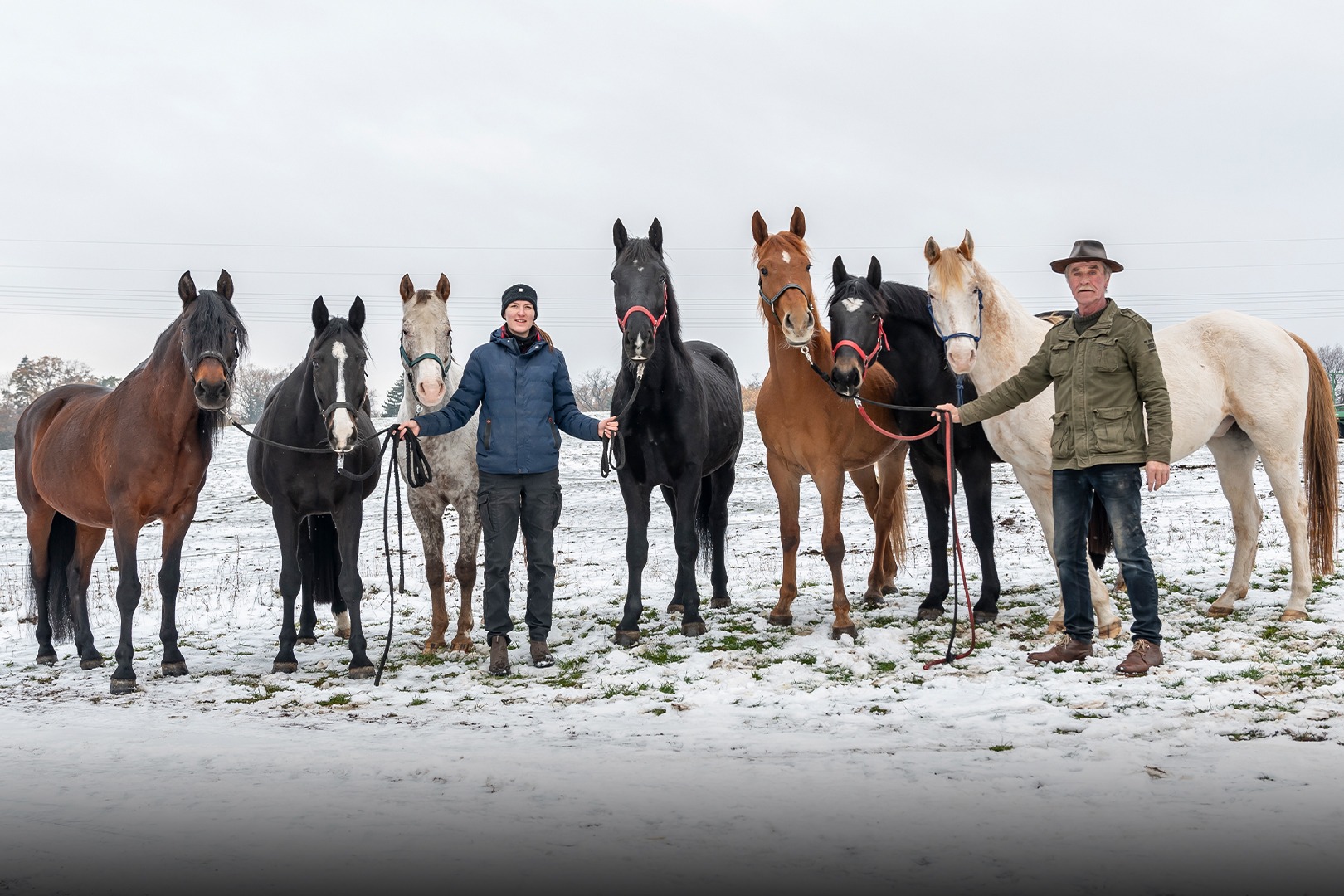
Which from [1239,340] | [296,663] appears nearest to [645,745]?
[296,663]

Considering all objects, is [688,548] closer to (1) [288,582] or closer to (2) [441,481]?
(2) [441,481]

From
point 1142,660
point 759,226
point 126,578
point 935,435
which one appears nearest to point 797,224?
point 759,226

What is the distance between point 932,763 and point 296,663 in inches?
167

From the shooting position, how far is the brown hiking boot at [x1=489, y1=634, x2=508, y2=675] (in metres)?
5.54

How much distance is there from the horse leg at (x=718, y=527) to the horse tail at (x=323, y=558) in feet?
9.87

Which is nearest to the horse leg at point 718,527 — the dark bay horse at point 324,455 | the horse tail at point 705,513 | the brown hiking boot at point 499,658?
the horse tail at point 705,513

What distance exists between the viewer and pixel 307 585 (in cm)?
699

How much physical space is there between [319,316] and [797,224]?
10.3ft

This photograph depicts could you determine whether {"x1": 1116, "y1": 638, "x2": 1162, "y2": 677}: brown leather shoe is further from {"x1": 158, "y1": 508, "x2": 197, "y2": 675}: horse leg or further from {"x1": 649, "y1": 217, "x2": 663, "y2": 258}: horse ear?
{"x1": 158, "y1": 508, "x2": 197, "y2": 675}: horse leg

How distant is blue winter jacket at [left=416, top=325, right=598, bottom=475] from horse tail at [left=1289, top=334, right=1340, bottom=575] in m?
5.20

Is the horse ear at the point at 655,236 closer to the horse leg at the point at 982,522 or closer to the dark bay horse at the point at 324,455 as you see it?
the dark bay horse at the point at 324,455

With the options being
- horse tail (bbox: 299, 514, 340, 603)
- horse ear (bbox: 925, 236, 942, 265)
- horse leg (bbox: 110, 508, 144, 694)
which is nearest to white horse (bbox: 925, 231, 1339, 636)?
horse ear (bbox: 925, 236, 942, 265)

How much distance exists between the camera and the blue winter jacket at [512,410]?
18.3 feet

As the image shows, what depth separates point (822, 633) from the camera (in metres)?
6.13
